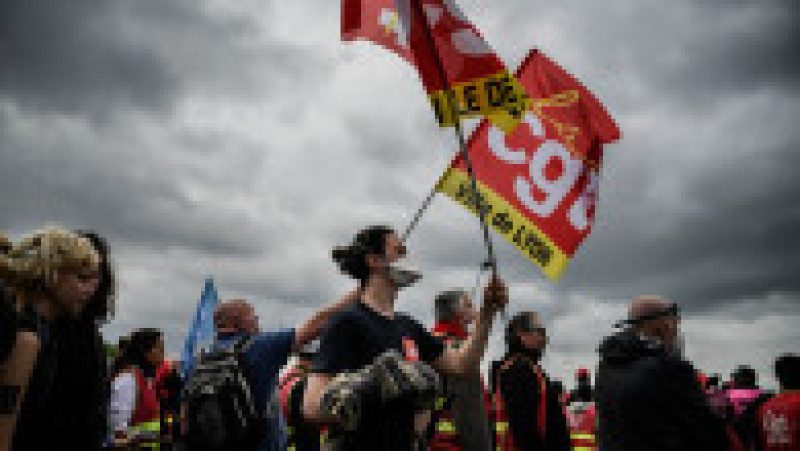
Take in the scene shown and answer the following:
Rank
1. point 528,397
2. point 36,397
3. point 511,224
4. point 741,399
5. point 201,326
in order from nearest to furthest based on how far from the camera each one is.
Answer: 1. point 36,397
2. point 511,224
3. point 528,397
4. point 741,399
5. point 201,326

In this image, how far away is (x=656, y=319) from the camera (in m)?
Result: 4.48

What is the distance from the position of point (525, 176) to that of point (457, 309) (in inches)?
53.1

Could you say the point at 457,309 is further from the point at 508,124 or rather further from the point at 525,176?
the point at 508,124

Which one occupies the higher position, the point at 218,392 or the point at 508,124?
the point at 508,124

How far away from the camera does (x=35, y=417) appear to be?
2287mm

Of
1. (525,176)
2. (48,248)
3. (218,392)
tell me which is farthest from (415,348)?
(525,176)

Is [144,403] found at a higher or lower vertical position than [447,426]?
higher

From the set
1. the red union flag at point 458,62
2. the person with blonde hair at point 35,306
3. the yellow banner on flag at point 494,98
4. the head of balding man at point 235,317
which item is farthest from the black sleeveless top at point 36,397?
the yellow banner on flag at point 494,98

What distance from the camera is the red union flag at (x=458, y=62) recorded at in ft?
14.0

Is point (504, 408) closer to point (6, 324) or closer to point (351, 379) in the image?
point (351, 379)

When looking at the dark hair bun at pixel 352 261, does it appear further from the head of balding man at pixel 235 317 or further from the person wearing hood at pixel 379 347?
the head of balding man at pixel 235 317

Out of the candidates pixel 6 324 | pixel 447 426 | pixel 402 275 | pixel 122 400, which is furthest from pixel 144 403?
pixel 6 324

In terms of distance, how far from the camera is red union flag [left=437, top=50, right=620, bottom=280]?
217 inches

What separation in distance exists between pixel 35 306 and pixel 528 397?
422 cm
